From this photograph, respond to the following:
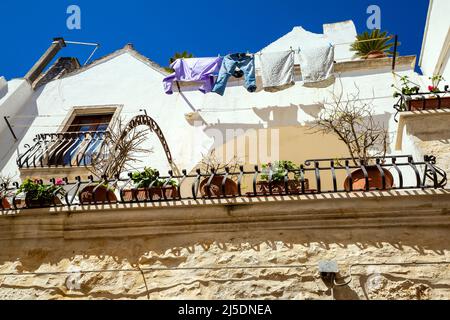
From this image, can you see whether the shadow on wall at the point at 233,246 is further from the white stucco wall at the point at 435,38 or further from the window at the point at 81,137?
the white stucco wall at the point at 435,38

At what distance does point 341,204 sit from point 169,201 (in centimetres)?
170

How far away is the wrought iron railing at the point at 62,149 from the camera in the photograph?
26.6 feet

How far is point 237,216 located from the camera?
364 cm

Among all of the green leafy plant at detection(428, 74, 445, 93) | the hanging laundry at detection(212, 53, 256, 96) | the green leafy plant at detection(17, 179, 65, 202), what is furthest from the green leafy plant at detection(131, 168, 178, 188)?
the hanging laundry at detection(212, 53, 256, 96)

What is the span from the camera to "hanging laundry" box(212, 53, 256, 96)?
28.8ft

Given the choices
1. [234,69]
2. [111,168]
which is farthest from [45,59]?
[111,168]

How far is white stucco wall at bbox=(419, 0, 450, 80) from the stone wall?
536 centimetres

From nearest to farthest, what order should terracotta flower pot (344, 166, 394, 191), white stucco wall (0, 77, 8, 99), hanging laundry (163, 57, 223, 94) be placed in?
terracotta flower pot (344, 166, 394, 191)
hanging laundry (163, 57, 223, 94)
white stucco wall (0, 77, 8, 99)

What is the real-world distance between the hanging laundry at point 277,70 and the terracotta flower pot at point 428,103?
142 inches

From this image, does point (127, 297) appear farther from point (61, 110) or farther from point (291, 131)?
point (61, 110)

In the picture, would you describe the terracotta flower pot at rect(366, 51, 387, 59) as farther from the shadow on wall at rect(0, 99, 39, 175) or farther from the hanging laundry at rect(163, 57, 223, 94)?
the shadow on wall at rect(0, 99, 39, 175)

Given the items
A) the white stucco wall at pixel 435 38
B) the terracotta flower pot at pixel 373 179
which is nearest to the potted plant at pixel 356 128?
the terracotta flower pot at pixel 373 179

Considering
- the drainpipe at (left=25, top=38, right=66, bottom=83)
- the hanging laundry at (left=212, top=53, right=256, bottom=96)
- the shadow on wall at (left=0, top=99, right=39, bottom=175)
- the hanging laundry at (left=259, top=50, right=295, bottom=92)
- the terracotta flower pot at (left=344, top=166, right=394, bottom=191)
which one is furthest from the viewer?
the drainpipe at (left=25, top=38, right=66, bottom=83)

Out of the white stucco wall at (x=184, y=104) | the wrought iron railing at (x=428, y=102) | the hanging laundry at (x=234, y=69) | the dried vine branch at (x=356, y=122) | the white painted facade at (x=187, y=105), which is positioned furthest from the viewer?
the hanging laundry at (x=234, y=69)
